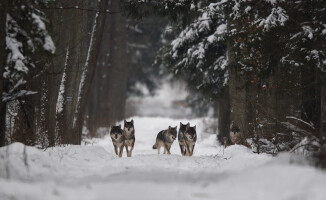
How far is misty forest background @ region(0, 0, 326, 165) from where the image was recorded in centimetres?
805

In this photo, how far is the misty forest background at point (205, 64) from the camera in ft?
26.4

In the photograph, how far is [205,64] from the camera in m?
18.3

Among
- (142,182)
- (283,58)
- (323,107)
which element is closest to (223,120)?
(283,58)

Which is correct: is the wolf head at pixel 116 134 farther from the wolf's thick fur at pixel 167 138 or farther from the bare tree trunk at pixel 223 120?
the bare tree trunk at pixel 223 120

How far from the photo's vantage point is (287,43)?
416 inches

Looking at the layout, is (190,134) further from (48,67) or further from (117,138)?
(48,67)

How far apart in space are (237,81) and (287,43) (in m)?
3.51

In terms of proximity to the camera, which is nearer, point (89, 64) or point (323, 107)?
point (323, 107)

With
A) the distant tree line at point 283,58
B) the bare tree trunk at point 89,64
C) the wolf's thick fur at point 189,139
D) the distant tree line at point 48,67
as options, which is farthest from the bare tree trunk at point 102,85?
the distant tree line at point 283,58

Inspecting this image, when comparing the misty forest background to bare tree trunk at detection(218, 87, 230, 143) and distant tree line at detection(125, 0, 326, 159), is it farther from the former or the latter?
bare tree trunk at detection(218, 87, 230, 143)

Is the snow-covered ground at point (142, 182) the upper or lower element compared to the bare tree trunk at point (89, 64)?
lower

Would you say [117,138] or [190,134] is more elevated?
[190,134]

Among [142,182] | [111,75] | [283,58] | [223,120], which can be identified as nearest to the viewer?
[142,182]

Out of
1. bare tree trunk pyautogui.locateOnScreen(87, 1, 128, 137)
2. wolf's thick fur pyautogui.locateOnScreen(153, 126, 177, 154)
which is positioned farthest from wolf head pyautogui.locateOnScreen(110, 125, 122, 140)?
bare tree trunk pyautogui.locateOnScreen(87, 1, 128, 137)
